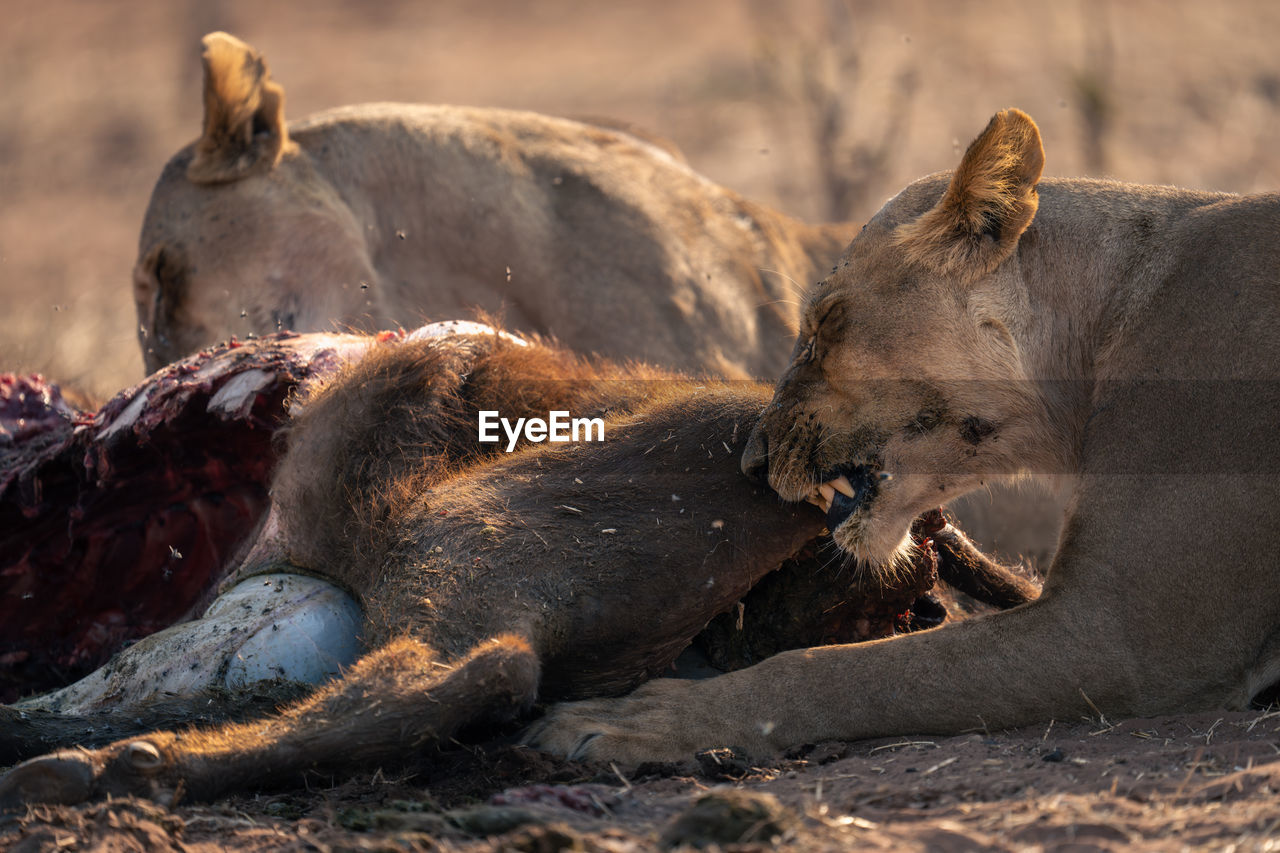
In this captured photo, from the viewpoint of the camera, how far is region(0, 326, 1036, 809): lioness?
2.68 metres

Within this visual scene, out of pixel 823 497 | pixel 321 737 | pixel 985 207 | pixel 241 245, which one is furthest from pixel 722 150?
pixel 321 737

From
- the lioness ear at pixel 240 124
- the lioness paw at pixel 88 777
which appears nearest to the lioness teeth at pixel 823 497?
the lioness paw at pixel 88 777

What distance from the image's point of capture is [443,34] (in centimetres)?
2427

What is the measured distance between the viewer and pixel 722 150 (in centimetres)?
1576

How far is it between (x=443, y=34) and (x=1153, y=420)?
22.6 metres

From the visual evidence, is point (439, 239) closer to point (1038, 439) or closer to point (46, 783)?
point (1038, 439)

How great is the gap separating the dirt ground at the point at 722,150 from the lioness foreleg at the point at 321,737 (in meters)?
0.06

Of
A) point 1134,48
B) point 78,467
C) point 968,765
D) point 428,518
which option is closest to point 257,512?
point 78,467

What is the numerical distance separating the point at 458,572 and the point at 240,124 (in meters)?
3.37

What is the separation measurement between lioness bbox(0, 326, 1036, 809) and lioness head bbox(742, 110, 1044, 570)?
0.43ft

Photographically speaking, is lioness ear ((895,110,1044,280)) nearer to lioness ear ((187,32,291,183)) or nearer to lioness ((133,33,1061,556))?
lioness ((133,33,1061,556))

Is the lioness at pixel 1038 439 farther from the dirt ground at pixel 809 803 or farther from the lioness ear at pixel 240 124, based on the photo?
the lioness ear at pixel 240 124

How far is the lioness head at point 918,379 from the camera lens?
328 cm

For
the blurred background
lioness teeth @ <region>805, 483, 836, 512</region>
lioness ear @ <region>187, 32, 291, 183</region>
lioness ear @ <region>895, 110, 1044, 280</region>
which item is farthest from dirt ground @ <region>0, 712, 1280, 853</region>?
the blurred background
